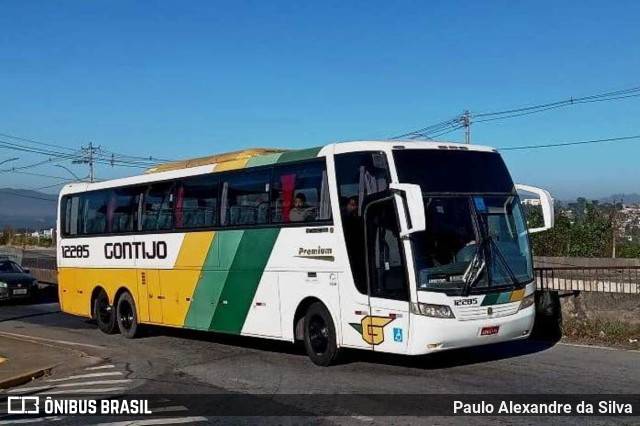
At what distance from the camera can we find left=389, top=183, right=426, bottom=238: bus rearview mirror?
9852 mm

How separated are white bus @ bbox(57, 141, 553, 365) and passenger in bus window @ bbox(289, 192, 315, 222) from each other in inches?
0.9

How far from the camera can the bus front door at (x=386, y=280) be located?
10438 mm

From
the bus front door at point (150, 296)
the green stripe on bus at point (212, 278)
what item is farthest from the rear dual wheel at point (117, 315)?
the green stripe on bus at point (212, 278)

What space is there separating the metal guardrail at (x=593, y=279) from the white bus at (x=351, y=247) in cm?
318

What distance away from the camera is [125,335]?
1733cm

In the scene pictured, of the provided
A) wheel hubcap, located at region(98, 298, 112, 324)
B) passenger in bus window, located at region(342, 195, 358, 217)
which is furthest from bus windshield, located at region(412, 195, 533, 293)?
wheel hubcap, located at region(98, 298, 112, 324)

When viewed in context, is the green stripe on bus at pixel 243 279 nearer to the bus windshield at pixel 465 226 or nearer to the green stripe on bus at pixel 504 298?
the bus windshield at pixel 465 226

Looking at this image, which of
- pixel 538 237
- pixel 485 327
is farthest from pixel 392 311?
pixel 538 237

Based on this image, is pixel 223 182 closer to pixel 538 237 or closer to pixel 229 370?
pixel 229 370

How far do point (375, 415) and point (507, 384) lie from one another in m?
2.32

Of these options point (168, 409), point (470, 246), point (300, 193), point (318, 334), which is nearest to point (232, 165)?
point (300, 193)

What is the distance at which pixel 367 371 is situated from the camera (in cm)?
1119

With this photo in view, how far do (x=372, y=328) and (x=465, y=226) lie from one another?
6.21 feet

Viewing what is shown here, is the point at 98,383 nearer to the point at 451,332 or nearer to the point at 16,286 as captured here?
the point at 451,332
